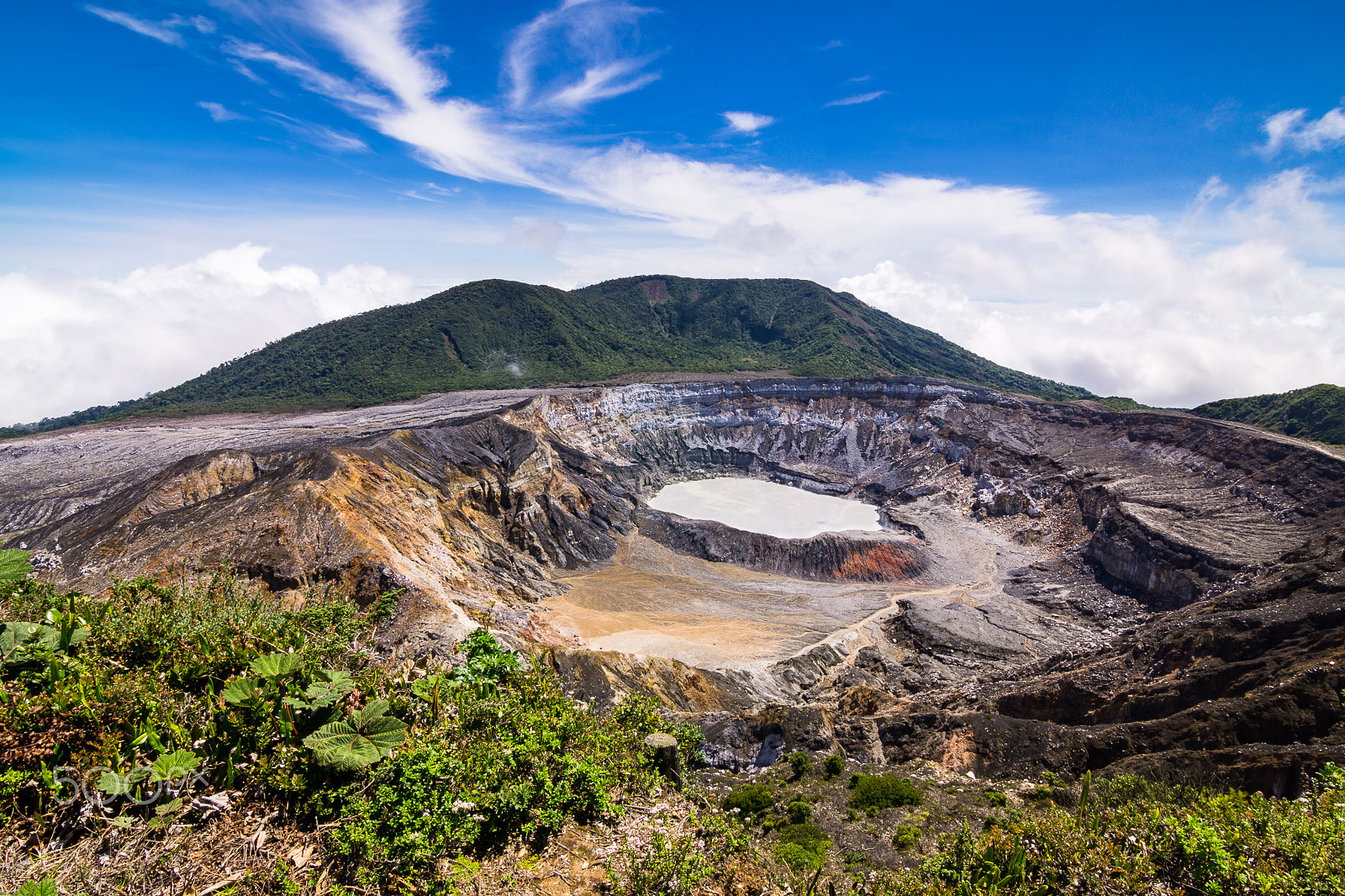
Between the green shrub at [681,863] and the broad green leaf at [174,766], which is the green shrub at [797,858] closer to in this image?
the green shrub at [681,863]

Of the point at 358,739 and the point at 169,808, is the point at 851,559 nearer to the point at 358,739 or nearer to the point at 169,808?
the point at 358,739

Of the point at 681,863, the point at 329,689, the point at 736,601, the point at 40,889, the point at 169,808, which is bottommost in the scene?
the point at 736,601

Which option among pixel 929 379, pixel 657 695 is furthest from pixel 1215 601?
pixel 929 379

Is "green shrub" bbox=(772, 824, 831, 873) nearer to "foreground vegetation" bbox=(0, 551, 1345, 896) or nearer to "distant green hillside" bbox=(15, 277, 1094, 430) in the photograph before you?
"foreground vegetation" bbox=(0, 551, 1345, 896)

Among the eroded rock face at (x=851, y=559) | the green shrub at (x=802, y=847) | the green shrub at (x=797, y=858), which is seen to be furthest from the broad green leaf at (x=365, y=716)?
the green shrub at (x=797, y=858)

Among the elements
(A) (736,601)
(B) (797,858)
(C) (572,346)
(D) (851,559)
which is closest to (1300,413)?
(D) (851,559)
